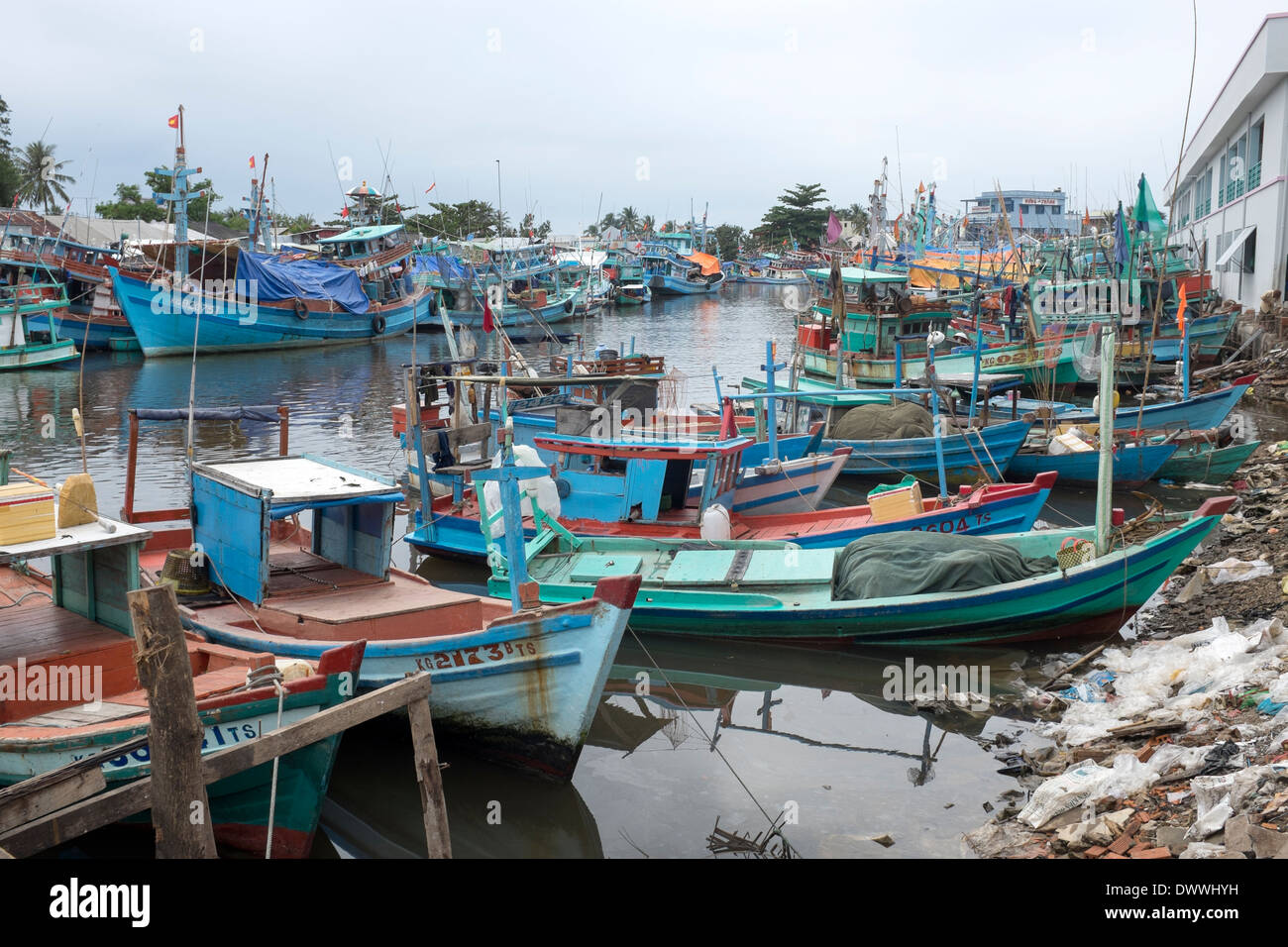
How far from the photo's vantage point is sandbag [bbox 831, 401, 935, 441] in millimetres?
18594

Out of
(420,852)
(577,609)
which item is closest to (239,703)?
(420,852)

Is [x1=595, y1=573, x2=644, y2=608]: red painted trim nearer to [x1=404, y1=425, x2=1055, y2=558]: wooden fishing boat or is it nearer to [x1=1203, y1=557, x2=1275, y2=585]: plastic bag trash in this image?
[x1=404, y1=425, x2=1055, y2=558]: wooden fishing boat

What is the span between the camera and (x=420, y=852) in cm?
770

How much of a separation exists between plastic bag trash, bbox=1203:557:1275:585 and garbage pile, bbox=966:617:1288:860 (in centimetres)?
173

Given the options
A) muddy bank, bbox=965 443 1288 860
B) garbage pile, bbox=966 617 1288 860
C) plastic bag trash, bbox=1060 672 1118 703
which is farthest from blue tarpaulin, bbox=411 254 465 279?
garbage pile, bbox=966 617 1288 860

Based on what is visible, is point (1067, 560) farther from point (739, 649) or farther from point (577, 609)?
point (577, 609)

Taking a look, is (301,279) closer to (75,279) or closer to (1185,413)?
(75,279)

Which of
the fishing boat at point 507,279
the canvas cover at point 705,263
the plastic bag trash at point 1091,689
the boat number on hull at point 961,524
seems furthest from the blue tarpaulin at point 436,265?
the plastic bag trash at point 1091,689

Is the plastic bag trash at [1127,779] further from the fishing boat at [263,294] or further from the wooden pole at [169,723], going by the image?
the fishing boat at [263,294]

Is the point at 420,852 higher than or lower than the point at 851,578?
lower

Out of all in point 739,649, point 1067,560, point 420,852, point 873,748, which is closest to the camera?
point 420,852

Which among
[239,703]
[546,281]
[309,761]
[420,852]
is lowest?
[420,852]

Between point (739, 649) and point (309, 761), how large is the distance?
17.9 ft

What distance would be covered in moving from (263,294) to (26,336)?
887 centimetres
